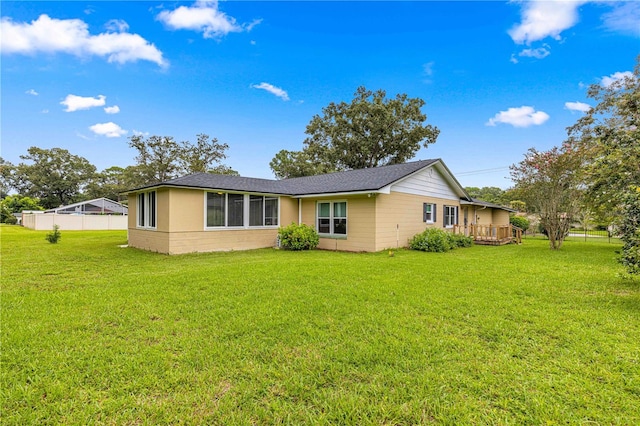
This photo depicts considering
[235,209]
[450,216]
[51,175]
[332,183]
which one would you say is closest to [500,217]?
[450,216]

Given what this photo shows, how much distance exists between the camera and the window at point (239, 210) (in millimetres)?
11540

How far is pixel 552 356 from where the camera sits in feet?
9.79

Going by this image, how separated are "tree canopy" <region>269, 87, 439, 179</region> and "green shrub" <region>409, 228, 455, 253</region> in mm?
17845

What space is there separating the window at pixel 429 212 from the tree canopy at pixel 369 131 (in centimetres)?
1544

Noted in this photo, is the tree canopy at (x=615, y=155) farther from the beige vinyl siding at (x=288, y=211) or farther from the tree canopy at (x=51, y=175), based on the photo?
the tree canopy at (x=51, y=175)

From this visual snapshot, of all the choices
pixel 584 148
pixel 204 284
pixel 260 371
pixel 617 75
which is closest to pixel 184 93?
pixel 204 284

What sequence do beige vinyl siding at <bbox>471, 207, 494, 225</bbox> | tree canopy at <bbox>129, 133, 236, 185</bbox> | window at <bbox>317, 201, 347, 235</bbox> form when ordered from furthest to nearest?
1. tree canopy at <bbox>129, 133, 236, 185</bbox>
2. beige vinyl siding at <bbox>471, 207, 494, 225</bbox>
3. window at <bbox>317, 201, 347, 235</bbox>

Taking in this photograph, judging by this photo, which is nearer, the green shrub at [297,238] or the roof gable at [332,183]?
the roof gable at [332,183]

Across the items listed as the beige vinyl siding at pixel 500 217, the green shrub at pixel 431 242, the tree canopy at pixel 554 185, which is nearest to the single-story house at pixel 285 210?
the green shrub at pixel 431 242

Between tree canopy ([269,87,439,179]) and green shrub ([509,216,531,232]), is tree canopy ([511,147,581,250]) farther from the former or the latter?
tree canopy ([269,87,439,179])

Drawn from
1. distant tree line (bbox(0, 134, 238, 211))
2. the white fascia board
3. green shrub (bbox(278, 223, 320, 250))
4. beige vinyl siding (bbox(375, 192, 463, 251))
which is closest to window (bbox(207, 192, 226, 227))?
green shrub (bbox(278, 223, 320, 250))

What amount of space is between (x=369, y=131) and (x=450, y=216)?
50.2ft

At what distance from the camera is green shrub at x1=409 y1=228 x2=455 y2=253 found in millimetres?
12000

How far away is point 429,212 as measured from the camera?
1447 cm
